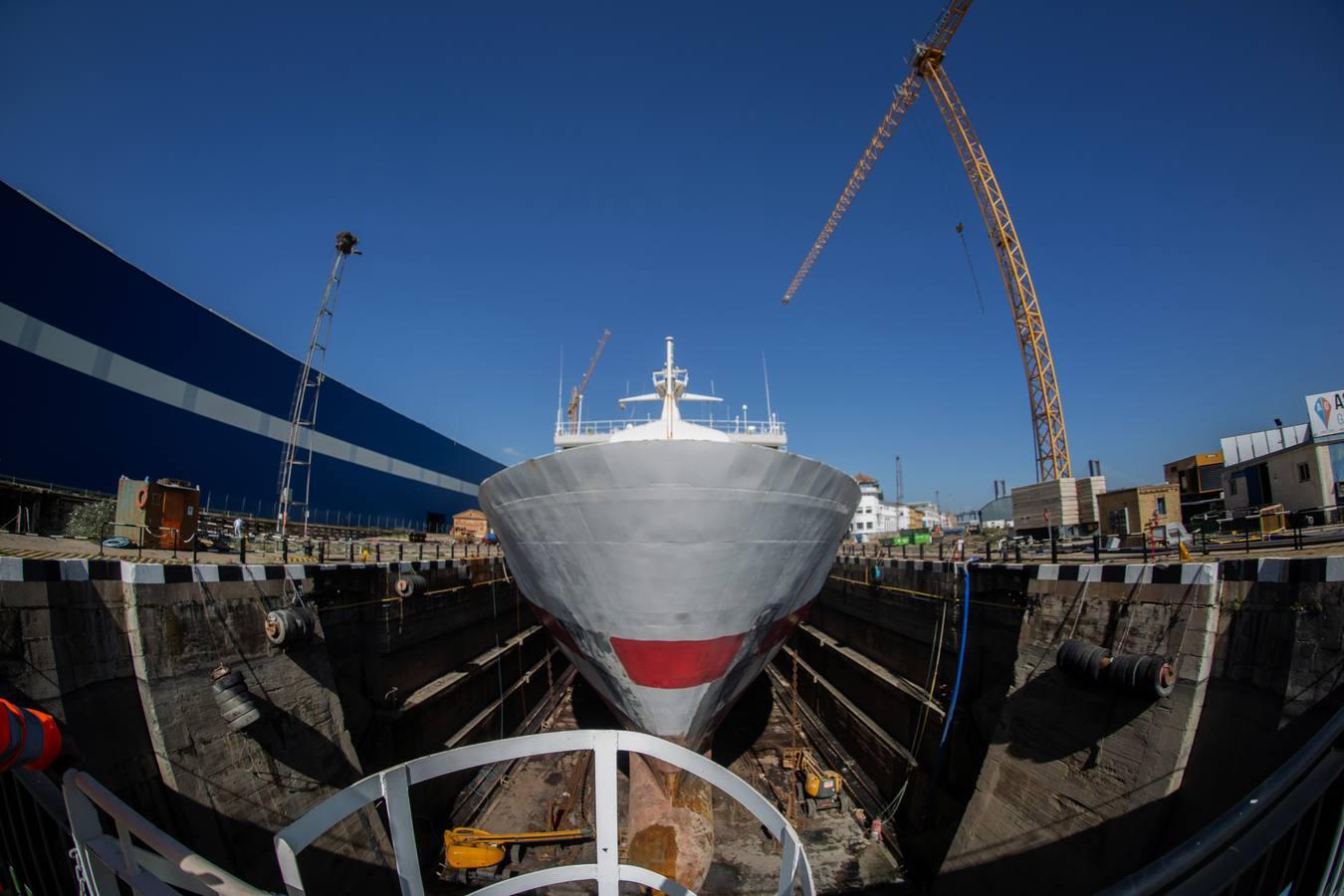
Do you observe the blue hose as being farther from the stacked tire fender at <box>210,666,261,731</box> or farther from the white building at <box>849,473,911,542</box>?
the white building at <box>849,473,911,542</box>

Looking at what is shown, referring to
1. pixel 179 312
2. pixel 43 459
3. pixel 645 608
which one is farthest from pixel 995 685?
pixel 179 312

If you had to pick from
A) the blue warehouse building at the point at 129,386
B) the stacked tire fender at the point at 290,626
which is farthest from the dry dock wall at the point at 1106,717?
the blue warehouse building at the point at 129,386

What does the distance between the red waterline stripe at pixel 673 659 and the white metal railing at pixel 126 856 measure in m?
5.56

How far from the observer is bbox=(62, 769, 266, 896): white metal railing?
2.25 m

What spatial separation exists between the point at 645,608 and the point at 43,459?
2445 centimetres

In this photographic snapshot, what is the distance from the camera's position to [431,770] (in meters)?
3.28

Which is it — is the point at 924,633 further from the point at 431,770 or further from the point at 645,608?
the point at 431,770

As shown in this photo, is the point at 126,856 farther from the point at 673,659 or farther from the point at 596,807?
the point at 673,659

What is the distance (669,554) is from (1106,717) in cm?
598

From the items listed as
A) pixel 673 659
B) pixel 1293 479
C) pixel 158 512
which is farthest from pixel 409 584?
pixel 1293 479

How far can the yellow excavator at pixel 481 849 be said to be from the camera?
28.8ft

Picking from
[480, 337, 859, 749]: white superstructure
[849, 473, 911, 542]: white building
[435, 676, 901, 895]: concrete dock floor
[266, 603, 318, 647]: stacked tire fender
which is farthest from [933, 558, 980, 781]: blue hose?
[849, 473, 911, 542]: white building

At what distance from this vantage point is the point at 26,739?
3.00 metres

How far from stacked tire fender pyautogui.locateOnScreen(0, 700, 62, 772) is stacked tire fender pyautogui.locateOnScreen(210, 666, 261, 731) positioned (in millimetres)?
3846
